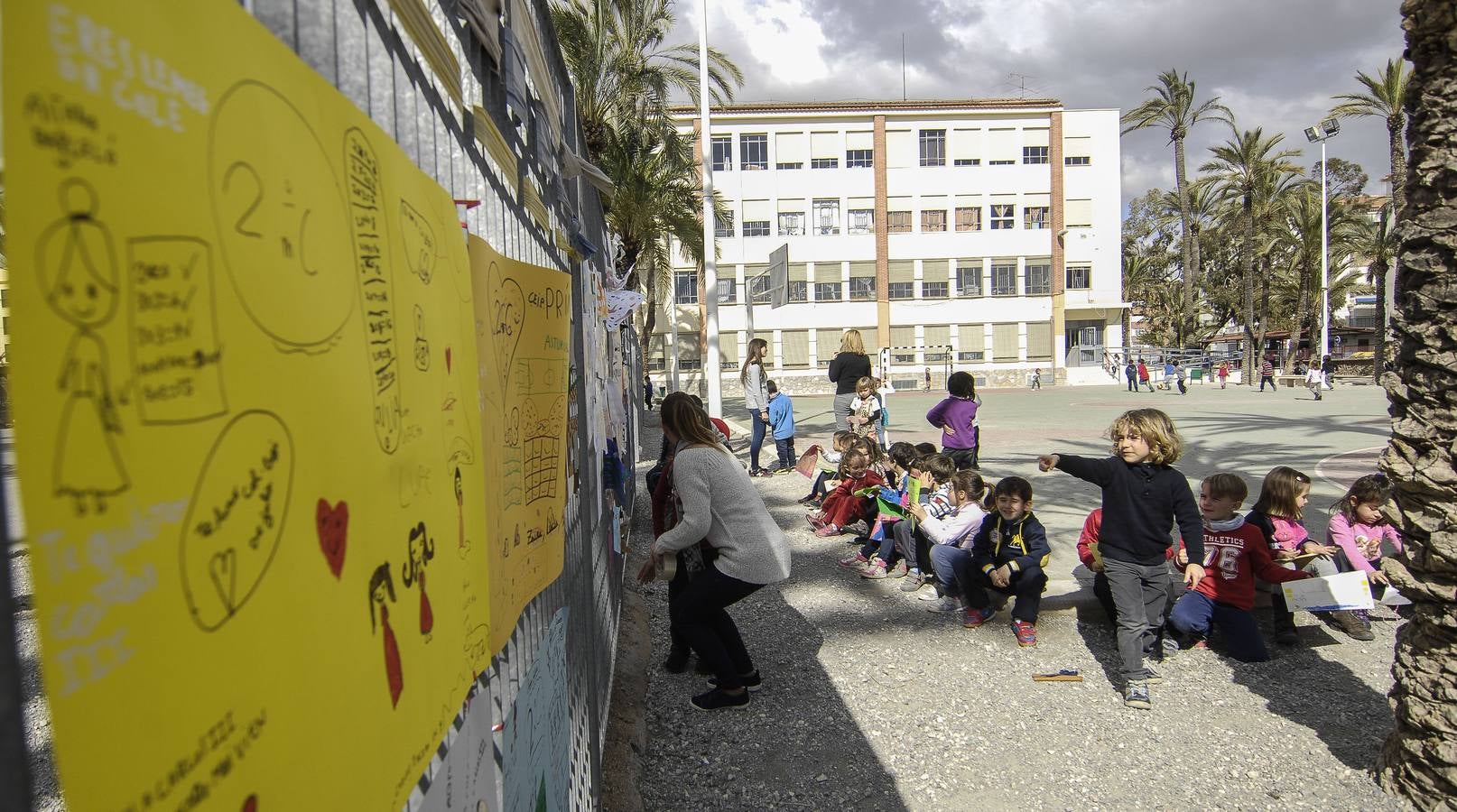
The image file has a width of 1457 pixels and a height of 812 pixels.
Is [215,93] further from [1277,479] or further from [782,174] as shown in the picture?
[782,174]

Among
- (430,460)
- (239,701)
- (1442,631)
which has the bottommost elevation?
(1442,631)

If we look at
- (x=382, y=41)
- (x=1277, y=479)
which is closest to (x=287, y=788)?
(x=382, y=41)

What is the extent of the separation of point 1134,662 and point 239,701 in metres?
4.56

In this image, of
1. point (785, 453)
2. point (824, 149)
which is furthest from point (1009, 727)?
point (824, 149)

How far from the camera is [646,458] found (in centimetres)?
1484

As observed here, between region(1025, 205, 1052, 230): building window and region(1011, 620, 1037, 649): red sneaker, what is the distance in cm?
4718

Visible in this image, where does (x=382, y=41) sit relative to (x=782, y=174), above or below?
below

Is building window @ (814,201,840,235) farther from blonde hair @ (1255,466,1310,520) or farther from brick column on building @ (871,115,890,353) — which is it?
blonde hair @ (1255,466,1310,520)

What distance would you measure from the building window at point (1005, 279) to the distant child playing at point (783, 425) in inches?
1553

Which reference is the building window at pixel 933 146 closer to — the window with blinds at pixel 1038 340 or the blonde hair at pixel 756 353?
the window with blinds at pixel 1038 340

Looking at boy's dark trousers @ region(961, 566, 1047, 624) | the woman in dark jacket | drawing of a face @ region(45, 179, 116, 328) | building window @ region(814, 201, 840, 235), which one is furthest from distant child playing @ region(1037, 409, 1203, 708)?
building window @ region(814, 201, 840, 235)

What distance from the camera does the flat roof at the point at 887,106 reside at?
47562 millimetres

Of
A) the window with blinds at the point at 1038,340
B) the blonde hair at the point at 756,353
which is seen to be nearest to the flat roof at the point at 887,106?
the window with blinds at the point at 1038,340

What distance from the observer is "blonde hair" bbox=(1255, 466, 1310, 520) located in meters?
5.30
